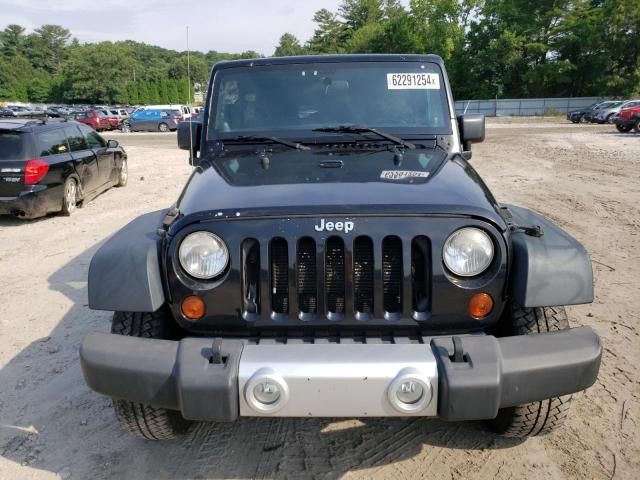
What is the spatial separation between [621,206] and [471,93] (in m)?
54.0

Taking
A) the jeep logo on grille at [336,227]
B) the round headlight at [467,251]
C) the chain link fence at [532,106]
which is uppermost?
the chain link fence at [532,106]

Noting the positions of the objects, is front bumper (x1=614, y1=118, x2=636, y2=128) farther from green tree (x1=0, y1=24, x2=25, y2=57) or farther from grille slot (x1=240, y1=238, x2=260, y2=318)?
green tree (x1=0, y1=24, x2=25, y2=57)

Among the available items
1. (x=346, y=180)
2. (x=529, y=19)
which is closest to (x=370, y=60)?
(x=346, y=180)

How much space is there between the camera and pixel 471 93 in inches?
2338

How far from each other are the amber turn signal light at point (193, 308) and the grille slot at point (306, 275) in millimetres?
432

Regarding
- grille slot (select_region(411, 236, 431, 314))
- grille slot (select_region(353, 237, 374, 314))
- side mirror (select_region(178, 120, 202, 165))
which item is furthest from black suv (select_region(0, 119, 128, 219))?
grille slot (select_region(411, 236, 431, 314))

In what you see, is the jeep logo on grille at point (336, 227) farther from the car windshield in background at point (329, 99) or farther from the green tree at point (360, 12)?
the green tree at point (360, 12)

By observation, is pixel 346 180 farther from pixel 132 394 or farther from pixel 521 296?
pixel 132 394

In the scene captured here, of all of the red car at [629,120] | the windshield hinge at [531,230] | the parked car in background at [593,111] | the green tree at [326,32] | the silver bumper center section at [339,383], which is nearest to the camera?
the silver bumper center section at [339,383]

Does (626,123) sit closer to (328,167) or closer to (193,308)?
(328,167)

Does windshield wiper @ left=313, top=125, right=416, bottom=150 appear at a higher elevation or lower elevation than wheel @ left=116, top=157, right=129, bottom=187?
higher

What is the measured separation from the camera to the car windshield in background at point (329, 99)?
12.0ft

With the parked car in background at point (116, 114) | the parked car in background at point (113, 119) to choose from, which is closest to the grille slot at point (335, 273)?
the parked car in background at point (113, 119)

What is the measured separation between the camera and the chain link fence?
50781mm
